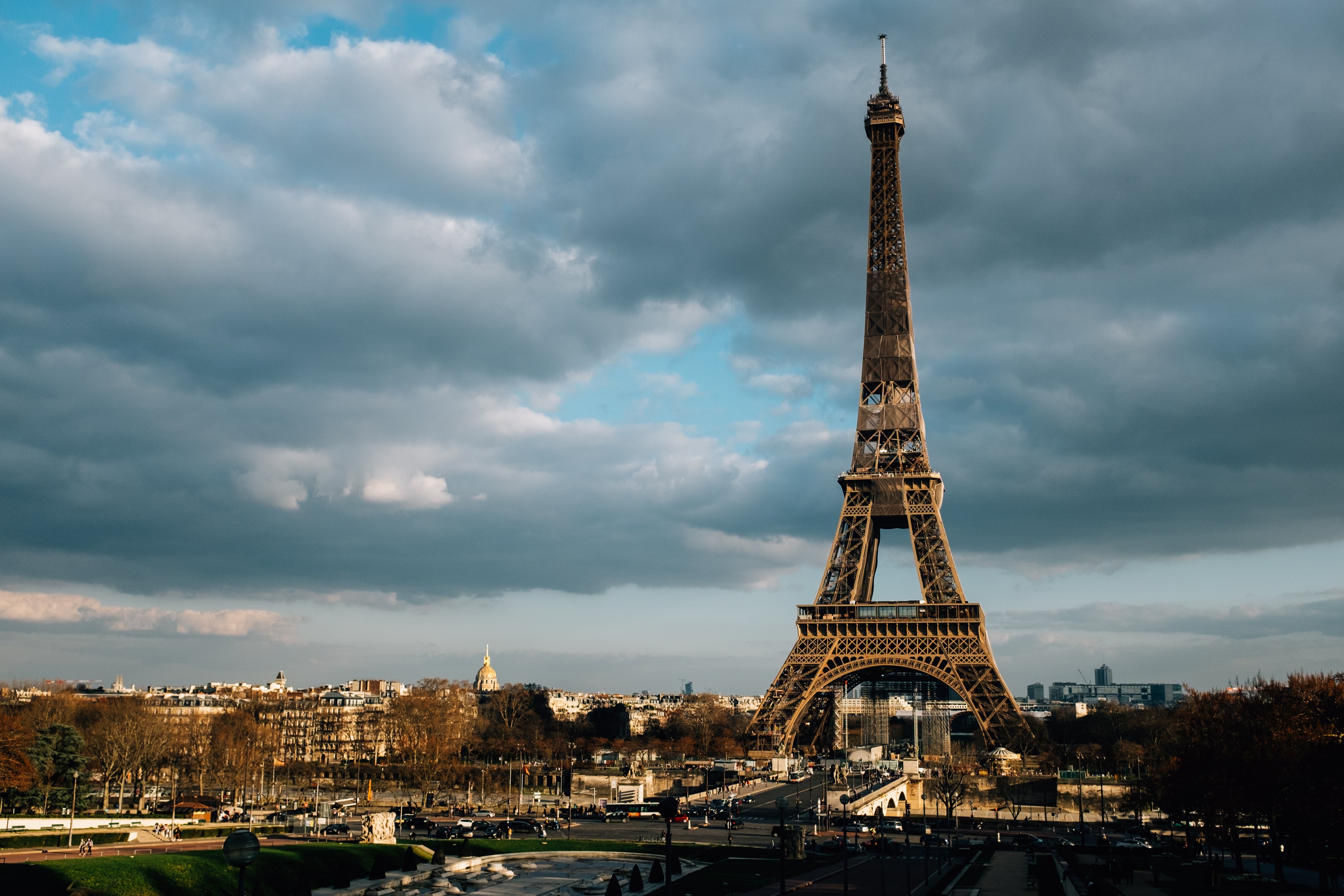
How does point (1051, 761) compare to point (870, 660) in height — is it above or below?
below

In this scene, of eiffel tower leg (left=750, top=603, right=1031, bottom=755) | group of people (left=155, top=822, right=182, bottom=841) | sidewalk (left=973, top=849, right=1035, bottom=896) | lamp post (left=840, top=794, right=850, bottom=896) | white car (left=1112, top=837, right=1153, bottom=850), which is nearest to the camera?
lamp post (left=840, top=794, right=850, bottom=896)

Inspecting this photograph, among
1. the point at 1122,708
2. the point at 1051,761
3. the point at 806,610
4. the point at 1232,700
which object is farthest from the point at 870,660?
the point at 1122,708

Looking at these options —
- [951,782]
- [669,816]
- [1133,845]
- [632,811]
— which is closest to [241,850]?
[669,816]

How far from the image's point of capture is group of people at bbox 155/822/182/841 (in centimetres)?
6238

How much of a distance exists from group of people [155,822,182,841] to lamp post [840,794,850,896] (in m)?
37.9

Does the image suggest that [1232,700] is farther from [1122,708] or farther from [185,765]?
[1122,708]

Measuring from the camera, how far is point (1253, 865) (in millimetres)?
67875

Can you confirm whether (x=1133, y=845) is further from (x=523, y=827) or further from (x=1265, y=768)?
(x=523, y=827)

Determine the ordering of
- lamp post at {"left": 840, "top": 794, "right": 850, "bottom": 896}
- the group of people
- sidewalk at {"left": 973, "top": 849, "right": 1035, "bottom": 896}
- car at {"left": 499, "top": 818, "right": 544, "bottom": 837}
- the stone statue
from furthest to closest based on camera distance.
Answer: car at {"left": 499, "top": 818, "right": 544, "bottom": 837} < the group of people < the stone statue < sidewalk at {"left": 973, "top": 849, "right": 1035, "bottom": 896} < lamp post at {"left": 840, "top": 794, "right": 850, "bottom": 896}

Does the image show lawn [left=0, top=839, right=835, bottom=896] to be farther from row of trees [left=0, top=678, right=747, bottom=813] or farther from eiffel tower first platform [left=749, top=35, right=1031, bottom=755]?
eiffel tower first platform [left=749, top=35, right=1031, bottom=755]

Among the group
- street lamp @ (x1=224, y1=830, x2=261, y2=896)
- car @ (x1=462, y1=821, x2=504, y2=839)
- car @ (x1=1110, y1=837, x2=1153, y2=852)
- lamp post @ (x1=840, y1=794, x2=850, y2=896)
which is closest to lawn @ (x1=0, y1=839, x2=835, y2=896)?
lamp post @ (x1=840, y1=794, x2=850, y2=896)

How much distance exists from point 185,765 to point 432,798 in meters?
31.5

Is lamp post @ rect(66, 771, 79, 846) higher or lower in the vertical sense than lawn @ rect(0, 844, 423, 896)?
lower

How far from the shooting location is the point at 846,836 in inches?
1582
